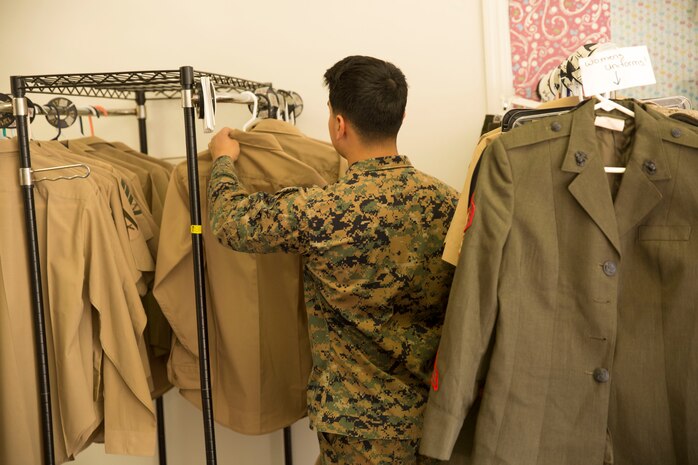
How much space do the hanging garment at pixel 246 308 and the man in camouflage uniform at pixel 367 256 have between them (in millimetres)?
298

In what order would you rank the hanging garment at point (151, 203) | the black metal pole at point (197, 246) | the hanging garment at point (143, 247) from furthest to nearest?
the hanging garment at point (151, 203)
the hanging garment at point (143, 247)
the black metal pole at point (197, 246)

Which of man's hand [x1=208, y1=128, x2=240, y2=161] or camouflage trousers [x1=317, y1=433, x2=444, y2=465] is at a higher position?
man's hand [x1=208, y1=128, x2=240, y2=161]

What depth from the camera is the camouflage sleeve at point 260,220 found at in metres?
1.63

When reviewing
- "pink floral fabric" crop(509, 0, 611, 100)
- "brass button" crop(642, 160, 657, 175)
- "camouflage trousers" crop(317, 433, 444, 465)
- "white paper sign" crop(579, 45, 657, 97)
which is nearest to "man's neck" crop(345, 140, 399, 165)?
"white paper sign" crop(579, 45, 657, 97)

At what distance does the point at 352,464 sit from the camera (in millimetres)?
1726

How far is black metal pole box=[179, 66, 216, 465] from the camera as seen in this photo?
185 cm

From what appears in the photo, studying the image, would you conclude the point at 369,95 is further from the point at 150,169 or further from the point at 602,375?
the point at 150,169

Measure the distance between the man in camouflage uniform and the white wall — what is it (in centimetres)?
76

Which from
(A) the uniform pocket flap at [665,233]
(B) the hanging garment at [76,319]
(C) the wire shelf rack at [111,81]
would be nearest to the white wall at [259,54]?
(C) the wire shelf rack at [111,81]

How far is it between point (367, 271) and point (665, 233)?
708 mm

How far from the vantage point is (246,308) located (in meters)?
2.09

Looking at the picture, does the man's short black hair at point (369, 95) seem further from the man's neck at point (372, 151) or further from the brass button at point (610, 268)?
the brass button at point (610, 268)

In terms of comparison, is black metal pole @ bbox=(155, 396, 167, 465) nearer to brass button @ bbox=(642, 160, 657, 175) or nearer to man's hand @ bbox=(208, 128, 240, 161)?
man's hand @ bbox=(208, 128, 240, 161)

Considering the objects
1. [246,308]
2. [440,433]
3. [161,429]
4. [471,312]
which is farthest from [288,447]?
[471,312]
